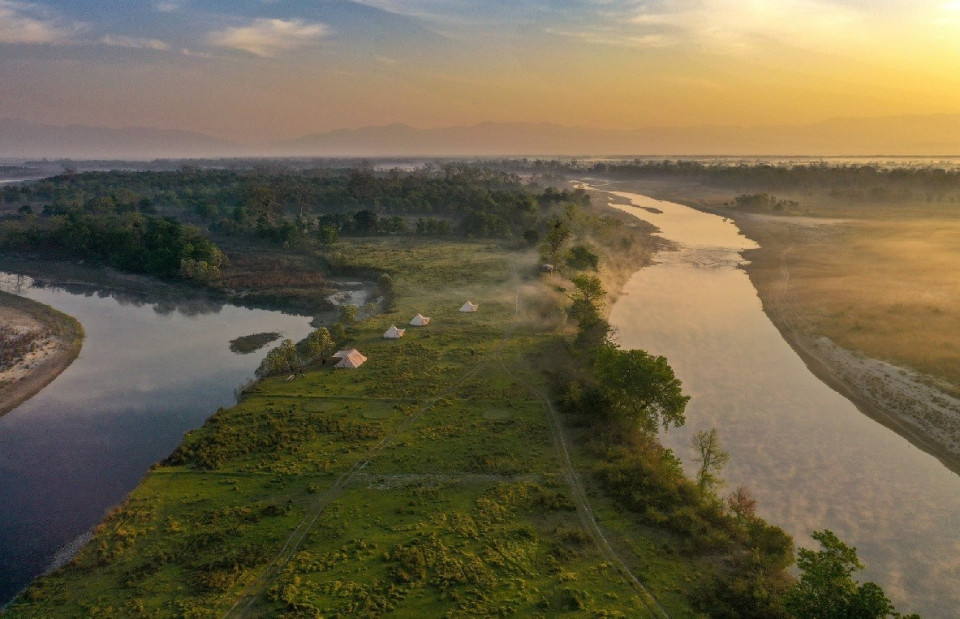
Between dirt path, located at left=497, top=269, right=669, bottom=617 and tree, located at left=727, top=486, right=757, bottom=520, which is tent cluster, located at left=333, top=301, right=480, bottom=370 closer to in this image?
dirt path, located at left=497, top=269, right=669, bottom=617

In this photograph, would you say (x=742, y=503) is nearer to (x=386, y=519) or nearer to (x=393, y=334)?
(x=386, y=519)

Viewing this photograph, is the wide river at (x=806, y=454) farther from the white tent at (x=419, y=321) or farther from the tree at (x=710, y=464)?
the white tent at (x=419, y=321)

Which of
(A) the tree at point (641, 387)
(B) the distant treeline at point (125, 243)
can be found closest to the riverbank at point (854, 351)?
(A) the tree at point (641, 387)

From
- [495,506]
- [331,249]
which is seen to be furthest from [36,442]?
[331,249]

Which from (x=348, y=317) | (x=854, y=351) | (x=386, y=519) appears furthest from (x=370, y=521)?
(x=854, y=351)

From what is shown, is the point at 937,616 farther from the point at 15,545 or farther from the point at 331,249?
the point at 331,249

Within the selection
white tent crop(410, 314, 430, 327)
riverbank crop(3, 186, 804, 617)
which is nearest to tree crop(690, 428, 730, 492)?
riverbank crop(3, 186, 804, 617)

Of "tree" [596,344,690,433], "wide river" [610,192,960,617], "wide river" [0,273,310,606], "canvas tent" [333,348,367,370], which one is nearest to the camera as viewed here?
"wide river" [610,192,960,617]
